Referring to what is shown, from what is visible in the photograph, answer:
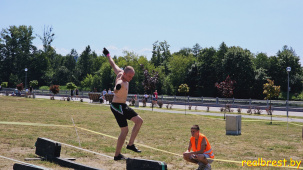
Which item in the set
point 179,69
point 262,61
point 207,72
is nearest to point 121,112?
point 207,72

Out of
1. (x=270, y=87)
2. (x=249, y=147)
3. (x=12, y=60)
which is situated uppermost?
(x=12, y=60)

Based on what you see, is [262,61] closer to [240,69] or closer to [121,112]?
[240,69]

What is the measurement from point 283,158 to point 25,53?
94751 millimetres

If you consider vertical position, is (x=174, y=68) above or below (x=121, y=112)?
above

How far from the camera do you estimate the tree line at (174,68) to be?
2591 inches

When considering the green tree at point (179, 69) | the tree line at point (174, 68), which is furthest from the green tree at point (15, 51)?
the green tree at point (179, 69)

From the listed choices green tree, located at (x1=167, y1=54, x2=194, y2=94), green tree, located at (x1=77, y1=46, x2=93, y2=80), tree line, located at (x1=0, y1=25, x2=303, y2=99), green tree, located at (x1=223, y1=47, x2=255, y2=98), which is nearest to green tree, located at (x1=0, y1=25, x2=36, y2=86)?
tree line, located at (x1=0, y1=25, x2=303, y2=99)

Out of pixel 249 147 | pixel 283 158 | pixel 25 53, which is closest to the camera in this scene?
pixel 283 158

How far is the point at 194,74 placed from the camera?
240 ft

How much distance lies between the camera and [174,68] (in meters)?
84.8

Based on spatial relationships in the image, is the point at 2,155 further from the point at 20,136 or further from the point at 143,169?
the point at 143,169

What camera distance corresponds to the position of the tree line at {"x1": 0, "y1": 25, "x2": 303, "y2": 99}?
6581 centimetres

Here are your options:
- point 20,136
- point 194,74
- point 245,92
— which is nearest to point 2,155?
point 20,136

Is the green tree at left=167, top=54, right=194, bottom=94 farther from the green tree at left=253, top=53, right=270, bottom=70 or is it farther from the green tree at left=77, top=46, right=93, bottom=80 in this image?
the green tree at left=77, top=46, right=93, bottom=80
